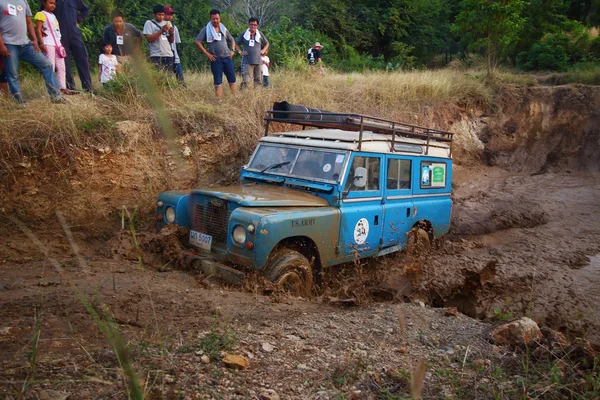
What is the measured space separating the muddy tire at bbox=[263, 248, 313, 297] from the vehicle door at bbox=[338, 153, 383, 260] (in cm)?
57

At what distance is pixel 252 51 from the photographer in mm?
9422

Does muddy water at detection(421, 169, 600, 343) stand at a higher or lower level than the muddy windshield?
lower

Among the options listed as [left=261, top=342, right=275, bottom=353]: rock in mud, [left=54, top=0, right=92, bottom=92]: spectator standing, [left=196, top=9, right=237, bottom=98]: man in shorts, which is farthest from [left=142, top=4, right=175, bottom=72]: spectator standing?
[left=261, top=342, right=275, bottom=353]: rock in mud

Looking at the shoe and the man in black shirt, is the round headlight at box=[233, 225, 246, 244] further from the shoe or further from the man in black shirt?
the man in black shirt

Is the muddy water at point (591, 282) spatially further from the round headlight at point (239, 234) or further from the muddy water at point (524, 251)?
the round headlight at point (239, 234)

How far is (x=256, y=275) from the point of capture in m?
4.61

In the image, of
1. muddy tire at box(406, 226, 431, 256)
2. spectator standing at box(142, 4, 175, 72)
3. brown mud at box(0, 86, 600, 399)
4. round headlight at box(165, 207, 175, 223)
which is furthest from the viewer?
spectator standing at box(142, 4, 175, 72)

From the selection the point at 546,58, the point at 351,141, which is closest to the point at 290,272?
the point at 351,141

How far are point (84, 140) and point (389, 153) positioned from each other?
396 centimetres

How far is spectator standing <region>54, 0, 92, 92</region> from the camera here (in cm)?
737

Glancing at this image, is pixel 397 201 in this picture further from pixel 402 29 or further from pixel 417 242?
pixel 402 29

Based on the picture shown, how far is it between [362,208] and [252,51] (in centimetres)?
518

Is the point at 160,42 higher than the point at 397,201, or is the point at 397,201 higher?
the point at 160,42

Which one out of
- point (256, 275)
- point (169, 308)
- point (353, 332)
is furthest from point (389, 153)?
point (169, 308)
